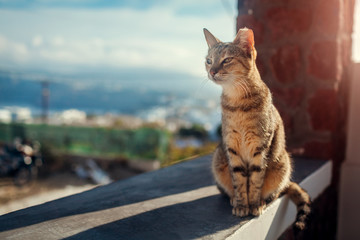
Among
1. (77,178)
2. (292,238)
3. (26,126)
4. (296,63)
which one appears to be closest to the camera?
(292,238)

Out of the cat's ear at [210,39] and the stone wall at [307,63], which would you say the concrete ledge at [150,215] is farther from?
the cat's ear at [210,39]

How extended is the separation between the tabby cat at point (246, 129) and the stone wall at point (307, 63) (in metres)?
0.86

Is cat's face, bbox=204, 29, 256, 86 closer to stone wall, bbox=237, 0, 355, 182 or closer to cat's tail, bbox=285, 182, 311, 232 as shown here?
cat's tail, bbox=285, 182, 311, 232

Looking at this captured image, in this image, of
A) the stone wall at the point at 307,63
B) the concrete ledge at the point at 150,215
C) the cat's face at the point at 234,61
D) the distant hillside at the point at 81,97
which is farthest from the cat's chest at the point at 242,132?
the distant hillside at the point at 81,97

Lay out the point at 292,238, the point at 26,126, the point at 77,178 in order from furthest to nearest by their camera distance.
Answer: 1. the point at 26,126
2. the point at 77,178
3. the point at 292,238

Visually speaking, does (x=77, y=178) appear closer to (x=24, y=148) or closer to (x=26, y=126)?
(x=24, y=148)

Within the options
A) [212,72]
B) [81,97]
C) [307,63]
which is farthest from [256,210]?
[81,97]

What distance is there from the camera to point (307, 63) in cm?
212

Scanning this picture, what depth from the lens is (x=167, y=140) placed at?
30.8 ft

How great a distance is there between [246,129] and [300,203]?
1.57 feet

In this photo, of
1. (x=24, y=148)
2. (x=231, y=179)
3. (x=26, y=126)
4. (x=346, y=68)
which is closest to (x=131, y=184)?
(x=231, y=179)

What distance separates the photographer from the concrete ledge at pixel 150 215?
108cm

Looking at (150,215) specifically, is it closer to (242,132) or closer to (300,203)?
(242,132)

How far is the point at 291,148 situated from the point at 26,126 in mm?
9769
